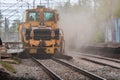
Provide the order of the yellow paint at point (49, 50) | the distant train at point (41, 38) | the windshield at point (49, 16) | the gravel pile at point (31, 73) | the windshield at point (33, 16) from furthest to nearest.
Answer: the windshield at point (49, 16)
the windshield at point (33, 16)
the yellow paint at point (49, 50)
the distant train at point (41, 38)
the gravel pile at point (31, 73)

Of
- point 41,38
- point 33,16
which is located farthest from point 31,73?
point 33,16

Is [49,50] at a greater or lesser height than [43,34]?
lesser

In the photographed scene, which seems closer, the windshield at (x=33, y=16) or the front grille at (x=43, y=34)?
the front grille at (x=43, y=34)

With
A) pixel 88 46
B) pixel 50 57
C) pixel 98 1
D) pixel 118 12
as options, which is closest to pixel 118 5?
pixel 118 12

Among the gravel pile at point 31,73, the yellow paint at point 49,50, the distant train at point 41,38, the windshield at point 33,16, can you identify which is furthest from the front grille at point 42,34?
the gravel pile at point 31,73

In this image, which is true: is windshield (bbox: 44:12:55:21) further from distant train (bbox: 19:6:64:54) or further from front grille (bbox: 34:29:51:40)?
front grille (bbox: 34:29:51:40)

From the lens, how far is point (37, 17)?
95.9ft

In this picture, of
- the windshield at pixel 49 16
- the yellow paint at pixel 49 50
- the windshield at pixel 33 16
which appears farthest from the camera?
the windshield at pixel 49 16

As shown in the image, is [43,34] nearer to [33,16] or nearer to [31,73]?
[33,16]

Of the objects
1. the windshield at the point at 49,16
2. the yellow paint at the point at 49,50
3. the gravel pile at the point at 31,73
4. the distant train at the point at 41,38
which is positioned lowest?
the gravel pile at the point at 31,73

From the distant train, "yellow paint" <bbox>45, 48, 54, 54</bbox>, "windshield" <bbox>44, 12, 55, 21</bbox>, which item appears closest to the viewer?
the distant train

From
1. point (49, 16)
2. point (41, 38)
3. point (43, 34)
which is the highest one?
point (49, 16)

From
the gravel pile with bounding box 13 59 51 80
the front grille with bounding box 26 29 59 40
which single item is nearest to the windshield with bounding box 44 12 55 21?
the front grille with bounding box 26 29 59 40

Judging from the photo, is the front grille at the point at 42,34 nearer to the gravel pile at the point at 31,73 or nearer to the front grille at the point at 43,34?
the front grille at the point at 43,34
